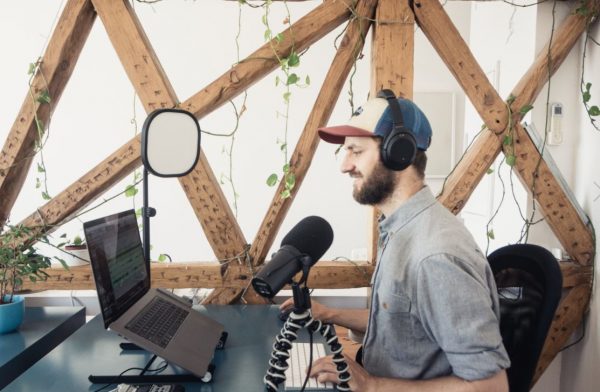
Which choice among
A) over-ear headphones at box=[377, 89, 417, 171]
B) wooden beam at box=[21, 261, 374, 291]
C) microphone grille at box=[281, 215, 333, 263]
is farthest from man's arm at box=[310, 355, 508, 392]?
wooden beam at box=[21, 261, 374, 291]

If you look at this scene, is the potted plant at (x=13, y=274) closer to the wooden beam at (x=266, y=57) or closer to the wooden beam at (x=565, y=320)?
the wooden beam at (x=266, y=57)

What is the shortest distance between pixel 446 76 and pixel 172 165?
148 inches

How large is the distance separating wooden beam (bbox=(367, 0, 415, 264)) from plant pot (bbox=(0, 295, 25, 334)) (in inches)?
66.4

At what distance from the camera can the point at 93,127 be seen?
14.4ft

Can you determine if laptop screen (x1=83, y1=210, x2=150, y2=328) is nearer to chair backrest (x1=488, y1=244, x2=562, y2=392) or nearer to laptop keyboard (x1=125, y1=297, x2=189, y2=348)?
laptop keyboard (x1=125, y1=297, x2=189, y2=348)

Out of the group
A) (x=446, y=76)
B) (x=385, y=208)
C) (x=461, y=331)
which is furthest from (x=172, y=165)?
(x=446, y=76)

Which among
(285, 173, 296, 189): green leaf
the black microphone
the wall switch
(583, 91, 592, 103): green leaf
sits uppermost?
(583, 91, 592, 103): green leaf

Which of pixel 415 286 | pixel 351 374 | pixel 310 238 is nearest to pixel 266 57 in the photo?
pixel 310 238

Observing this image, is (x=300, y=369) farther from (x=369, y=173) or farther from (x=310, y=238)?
(x=369, y=173)

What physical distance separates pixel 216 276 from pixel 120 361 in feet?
2.32

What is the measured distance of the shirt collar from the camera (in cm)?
129

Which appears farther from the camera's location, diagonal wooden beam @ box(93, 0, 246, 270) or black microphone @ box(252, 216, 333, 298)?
diagonal wooden beam @ box(93, 0, 246, 270)

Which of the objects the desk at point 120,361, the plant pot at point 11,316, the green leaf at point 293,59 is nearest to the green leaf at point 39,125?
the plant pot at point 11,316

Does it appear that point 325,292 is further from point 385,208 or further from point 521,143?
point 385,208
